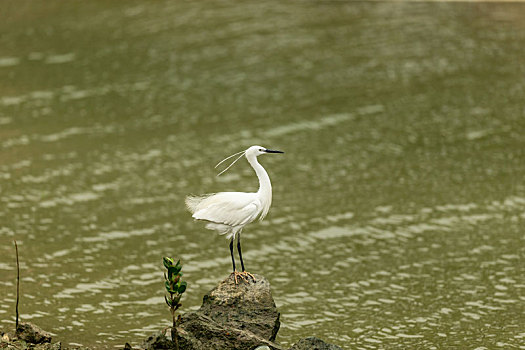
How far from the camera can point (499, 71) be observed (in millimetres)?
33156

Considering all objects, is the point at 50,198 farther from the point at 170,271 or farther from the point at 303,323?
the point at 170,271

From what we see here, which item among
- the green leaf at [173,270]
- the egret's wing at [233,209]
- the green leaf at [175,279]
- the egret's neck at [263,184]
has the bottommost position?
the green leaf at [175,279]

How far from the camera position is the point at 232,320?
14.2 metres

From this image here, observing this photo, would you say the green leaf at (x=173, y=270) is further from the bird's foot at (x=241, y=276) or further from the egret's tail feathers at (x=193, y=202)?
the bird's foot at (x=241, y=276)

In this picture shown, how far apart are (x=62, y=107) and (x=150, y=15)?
505 inches

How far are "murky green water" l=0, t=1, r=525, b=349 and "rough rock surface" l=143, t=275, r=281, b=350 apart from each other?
2705 mm

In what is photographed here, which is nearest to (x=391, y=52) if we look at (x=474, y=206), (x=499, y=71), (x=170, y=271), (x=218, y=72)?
(x=499, y=71)

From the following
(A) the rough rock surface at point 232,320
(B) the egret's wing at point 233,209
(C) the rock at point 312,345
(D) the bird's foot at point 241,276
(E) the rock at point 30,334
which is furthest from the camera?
(E) the rock at point 30,334

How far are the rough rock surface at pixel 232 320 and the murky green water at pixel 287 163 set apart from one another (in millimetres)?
2705

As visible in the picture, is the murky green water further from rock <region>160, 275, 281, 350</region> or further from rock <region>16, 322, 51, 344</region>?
rock <region>160, 275, 281, 350</region>

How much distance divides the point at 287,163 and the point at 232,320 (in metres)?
12.2

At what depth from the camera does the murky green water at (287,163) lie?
1833cm

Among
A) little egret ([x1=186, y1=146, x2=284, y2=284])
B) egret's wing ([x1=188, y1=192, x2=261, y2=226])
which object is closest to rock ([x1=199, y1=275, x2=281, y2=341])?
little egret ([x1=186, y1=146, x2=284, y2=284])

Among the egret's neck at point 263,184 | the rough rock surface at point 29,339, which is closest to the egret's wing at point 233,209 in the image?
the egret's neck at point 263,184
